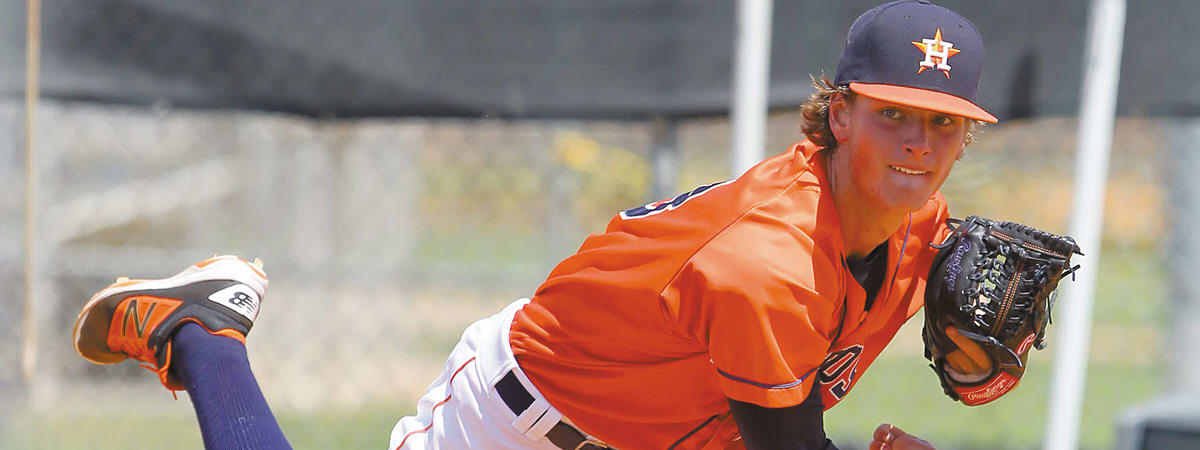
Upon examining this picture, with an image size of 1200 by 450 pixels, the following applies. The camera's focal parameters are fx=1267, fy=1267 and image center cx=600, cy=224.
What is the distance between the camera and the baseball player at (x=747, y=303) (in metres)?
1.81

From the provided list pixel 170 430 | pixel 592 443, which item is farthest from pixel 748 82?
pixel 170 430

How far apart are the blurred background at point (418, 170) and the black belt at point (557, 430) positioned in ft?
5.51

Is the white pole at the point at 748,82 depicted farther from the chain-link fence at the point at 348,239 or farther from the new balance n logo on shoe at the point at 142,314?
the new balance n logo on shoe at the point at 142,314

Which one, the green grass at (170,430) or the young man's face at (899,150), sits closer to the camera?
the young man's face at (899,150)

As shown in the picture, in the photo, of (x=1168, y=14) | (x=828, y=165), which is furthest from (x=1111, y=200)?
(x=828, y=165)

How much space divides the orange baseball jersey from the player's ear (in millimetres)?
58

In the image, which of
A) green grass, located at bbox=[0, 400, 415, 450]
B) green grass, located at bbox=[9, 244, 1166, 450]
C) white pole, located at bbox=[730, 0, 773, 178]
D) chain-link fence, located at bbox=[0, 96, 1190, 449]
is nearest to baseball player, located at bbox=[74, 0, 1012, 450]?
white pole, located at bbox=[730, 0, 773, 178]

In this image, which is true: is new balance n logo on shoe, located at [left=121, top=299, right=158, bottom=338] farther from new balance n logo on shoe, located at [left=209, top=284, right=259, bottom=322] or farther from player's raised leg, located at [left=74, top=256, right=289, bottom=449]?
new balance n logo on shoe, located at [left=209, top=284, right=259, bottom=322]

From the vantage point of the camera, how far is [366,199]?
704cm

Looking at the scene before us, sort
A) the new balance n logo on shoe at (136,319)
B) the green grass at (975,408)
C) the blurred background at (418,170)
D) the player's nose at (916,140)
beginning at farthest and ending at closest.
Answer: the green grass at (975,408) < the blurred background at (418,170) < the new balance n logo on shoe at (136,319) < the player's nose at (916,140)

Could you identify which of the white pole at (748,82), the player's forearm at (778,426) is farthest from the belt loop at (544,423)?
the white pole at (748,82)

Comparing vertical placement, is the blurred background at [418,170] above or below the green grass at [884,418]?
above

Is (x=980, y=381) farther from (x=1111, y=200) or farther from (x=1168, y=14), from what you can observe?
(x=1111, y=200)

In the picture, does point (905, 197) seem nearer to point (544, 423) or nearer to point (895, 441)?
point (895, 441)
